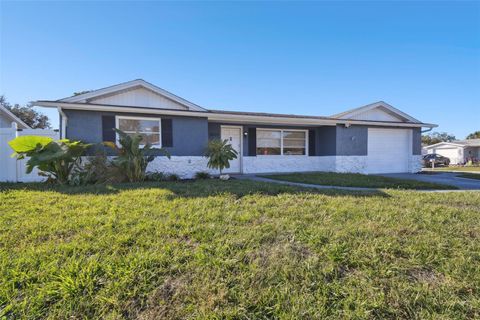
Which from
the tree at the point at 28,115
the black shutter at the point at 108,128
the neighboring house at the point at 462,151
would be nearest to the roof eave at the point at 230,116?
the black shutter at the point at 108,128

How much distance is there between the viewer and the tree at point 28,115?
93.2 ft

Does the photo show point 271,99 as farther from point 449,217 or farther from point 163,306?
point 163,306

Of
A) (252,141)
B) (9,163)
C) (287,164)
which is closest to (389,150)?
(287,164)

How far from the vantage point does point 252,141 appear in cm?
1315

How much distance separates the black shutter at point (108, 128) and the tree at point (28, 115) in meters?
26.5

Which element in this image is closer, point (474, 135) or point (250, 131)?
point (250, 131)

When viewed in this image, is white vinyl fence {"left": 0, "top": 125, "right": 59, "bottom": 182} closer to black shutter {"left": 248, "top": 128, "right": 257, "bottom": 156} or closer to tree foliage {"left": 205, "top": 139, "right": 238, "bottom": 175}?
tree foliage {"left": 205, "top": 139, "right": 238, "bottom": 175}

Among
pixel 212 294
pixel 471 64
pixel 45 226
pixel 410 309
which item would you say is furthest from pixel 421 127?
pixel 45 226

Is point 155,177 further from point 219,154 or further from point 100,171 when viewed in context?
point 219,154

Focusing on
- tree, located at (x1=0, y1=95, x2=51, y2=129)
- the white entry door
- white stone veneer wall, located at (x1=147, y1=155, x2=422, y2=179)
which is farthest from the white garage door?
tree, located at (x1=0, y1=95, x2=51, y2=129)

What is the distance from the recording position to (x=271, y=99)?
750 inches

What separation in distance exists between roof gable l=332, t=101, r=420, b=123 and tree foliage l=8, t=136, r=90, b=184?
12.6m

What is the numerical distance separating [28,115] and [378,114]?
3843 cm

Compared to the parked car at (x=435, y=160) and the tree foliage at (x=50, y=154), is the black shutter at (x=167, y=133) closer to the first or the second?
the tree foliage at (x=50, y=154)
